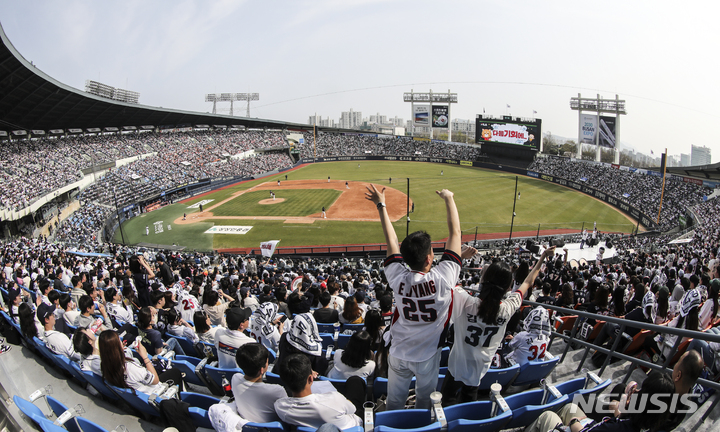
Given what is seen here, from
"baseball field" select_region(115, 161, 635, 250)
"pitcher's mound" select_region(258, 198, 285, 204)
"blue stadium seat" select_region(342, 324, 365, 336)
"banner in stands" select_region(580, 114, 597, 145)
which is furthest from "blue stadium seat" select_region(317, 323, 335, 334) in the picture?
"banner in stands" select_region(580, 114, 597, 145)

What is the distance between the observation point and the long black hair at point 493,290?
3.58 m

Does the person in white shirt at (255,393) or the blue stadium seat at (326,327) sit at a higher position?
the person in white shirt at (255,393)

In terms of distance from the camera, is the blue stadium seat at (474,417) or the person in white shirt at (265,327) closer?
the blue stadium seat at (474,417)

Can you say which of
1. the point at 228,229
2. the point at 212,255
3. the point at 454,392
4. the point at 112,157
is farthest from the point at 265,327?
the point at 112,157

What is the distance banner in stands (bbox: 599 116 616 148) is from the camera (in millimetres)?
59375

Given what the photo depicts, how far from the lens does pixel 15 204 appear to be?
32.0 m

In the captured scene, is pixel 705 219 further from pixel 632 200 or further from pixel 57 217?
pixel 57 217

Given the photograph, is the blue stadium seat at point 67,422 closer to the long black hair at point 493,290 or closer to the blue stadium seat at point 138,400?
the blue stadium seat at point 138,400

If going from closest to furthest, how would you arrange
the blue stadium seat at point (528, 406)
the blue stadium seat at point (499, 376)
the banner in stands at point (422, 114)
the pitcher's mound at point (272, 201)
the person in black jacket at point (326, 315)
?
1. the blue stadium seat at point (528, 406)
2. the blue stadium seat at point (499, 376)
3. the person in black jacket at point (326, 315)
4. the pitcher's mound at point (272, 201)
5. the banner in stands at point (422, 114)

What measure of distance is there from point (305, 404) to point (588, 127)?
71093 millimetres

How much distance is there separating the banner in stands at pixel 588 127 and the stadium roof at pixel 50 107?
227 feet

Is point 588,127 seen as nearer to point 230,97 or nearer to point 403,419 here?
point 403,419

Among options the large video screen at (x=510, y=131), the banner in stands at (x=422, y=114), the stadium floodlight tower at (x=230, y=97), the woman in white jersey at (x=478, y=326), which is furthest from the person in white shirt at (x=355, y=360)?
the stadium floodlight tower at (x=230, y=97)

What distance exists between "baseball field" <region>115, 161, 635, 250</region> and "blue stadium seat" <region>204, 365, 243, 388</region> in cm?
2527
